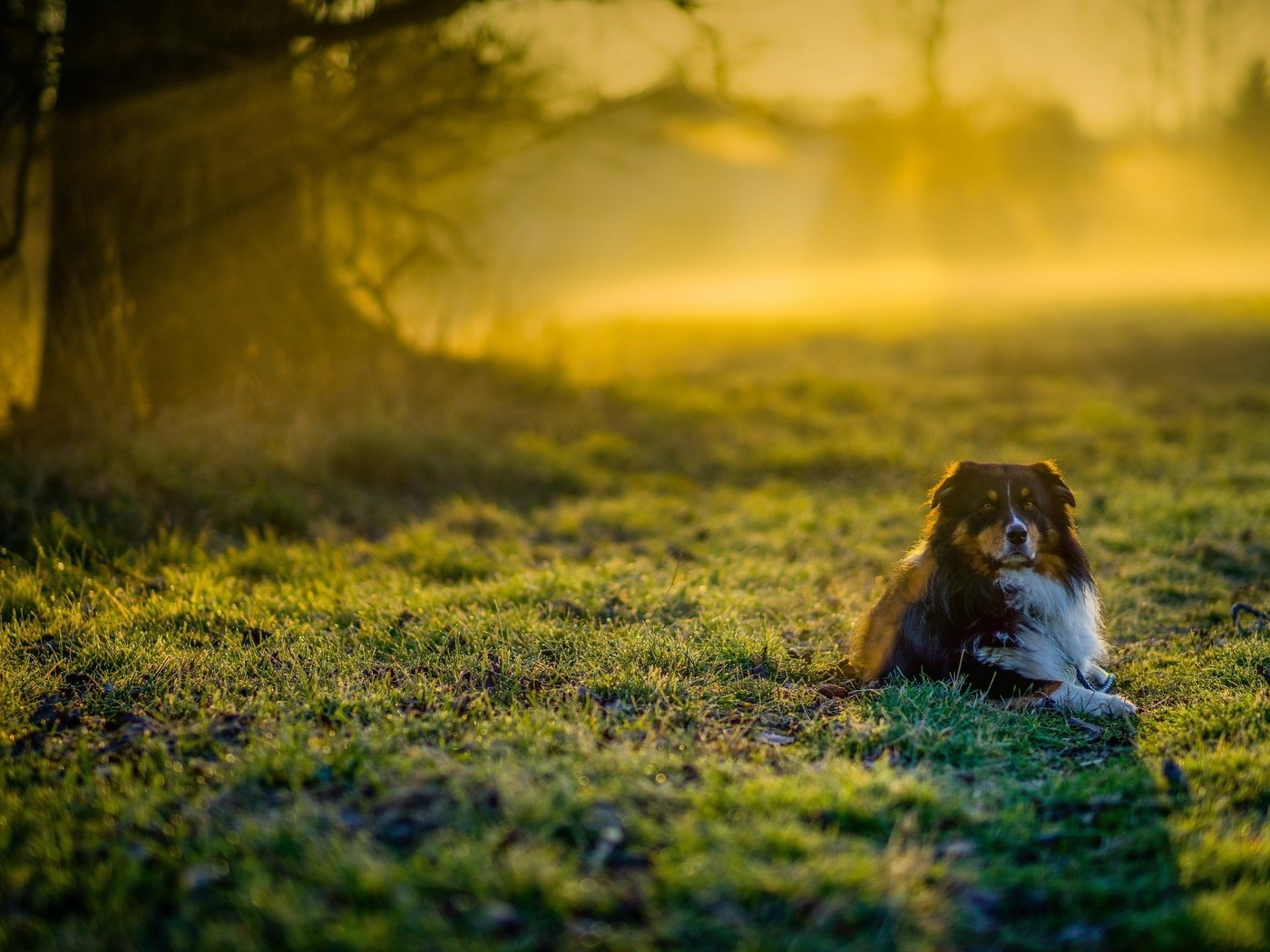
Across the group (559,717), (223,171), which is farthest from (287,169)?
(559,717)

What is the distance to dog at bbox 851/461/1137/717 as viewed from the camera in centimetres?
480

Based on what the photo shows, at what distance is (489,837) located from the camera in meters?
3.25

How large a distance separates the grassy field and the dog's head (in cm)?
72

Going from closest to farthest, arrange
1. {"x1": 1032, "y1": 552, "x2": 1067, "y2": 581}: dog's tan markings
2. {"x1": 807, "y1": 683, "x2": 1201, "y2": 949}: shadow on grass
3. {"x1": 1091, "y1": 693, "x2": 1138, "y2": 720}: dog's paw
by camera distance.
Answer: {"x1": 807, "y1": 683, "x2": 1201, "y2": 949}: shadow on grass
{"x1": 1091, "y1": 693, "x2": 1138, "y2": 720}: dog's paw
{"x1": 1032, "y1": 552, "x2": 1067, "y2": 581}: dog's tan markings

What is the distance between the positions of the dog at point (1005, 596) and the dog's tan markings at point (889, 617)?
12 mm

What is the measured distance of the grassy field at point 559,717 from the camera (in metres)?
3.04

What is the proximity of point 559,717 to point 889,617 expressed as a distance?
1873 millimetres

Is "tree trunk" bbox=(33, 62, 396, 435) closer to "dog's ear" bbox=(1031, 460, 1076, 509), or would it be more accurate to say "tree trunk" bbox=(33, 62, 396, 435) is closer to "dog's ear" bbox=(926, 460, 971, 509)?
"dog's ear" bbox=(926, 460, 971, 509)

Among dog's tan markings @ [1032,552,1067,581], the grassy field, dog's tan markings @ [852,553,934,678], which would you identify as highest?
dog's tan markings @ [1032,552,1067,581]

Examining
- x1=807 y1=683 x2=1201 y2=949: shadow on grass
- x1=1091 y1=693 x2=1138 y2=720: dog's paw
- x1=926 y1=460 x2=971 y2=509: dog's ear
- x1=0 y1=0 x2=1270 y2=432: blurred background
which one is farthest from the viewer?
x1=0 y1=0 x2=1270 y2=432: blurred background

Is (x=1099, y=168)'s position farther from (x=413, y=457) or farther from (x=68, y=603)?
(x=68, y=603)

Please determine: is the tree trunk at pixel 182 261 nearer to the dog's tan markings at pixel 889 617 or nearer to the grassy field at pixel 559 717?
the grassy field at pixel 559 717

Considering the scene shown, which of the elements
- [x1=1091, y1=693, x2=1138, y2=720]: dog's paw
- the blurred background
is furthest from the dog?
the blurred background

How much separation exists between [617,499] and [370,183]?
21.4 ft
